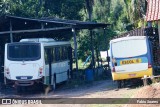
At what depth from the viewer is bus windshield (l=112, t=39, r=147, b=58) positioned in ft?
57.7

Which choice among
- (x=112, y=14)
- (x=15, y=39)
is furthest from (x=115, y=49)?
(x=112, y=14)

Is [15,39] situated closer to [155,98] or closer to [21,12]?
[21,12]

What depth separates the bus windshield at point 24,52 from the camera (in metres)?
19.6

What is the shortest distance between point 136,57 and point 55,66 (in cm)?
545

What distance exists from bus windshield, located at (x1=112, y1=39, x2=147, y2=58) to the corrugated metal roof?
1.84 meters

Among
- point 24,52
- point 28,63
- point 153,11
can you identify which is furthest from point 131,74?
point 24,52

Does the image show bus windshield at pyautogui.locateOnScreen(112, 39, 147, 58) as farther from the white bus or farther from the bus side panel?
the white bus

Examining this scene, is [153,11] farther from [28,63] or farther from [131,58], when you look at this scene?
[28,63]

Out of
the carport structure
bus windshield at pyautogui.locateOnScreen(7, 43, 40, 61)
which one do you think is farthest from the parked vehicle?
the carport structure

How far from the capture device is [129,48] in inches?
699

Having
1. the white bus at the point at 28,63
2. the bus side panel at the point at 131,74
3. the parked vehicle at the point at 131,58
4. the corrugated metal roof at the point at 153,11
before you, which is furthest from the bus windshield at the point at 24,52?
the corrugated metal roof at the point at 153,11

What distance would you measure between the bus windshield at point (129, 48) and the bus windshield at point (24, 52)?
4.06 meters

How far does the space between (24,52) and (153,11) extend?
6717 mm

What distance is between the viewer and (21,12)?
33.4m
